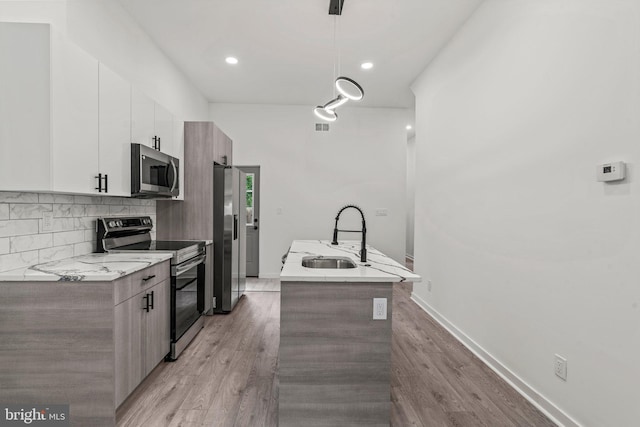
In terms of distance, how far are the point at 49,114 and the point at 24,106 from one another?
125mm

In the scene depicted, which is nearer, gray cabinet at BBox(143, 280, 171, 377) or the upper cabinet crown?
the upper cabinet crown

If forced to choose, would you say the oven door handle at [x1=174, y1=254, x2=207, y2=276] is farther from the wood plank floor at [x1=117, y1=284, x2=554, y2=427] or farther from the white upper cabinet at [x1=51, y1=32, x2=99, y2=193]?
the white upper cabinet at [x1=51, y1=32, x2=99, y2=193]

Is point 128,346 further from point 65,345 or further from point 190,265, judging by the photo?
point 190,265

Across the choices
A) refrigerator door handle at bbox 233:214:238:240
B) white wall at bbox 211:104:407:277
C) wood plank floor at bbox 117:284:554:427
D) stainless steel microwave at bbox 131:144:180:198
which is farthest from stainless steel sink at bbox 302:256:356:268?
white wall at bbox 211:104:407:277

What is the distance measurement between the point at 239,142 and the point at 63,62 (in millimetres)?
3848

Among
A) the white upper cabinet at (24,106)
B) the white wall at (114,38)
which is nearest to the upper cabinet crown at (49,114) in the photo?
the white upper cabinet at (24,106)

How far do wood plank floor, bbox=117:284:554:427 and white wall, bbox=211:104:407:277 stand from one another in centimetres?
256

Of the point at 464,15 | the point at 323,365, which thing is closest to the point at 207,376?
the point at 323,365

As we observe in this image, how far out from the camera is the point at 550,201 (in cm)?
203

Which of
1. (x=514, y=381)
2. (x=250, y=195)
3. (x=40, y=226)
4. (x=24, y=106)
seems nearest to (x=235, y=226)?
(x=250, y=195)

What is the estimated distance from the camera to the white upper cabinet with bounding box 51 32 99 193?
1.71 metres

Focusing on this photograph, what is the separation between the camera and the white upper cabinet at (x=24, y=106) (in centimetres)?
165

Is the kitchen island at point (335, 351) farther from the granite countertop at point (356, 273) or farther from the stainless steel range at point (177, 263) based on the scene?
the stainless steel range at point (177, 263)

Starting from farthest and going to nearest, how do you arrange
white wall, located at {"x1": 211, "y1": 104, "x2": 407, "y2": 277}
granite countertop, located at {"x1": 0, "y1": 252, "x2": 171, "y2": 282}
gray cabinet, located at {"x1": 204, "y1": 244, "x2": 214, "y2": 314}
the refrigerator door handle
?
white wall, located at {"x1": 211, "y1": 104, "x2": 407, "y2": 277} → the refrigerator door handle → gray cabinet, located at {"x1": 204, "y1": 244, "x2": 214, "y2": 314} → granite countertop, located at {"x1": 0, "y1": 252, "x2": 171, "y2": 282}
